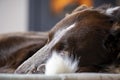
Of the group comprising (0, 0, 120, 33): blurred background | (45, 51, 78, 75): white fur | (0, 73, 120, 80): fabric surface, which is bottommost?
(0, 73, 120, 80): fabric surface

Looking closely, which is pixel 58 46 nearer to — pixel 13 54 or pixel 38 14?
pixel 13 54

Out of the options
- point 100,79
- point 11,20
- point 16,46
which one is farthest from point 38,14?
point 100,79

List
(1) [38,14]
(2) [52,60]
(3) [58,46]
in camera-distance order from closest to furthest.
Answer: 1. (2) [52,60]
2. (3) [58,46]
3. (1) [38,14]

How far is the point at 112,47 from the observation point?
3.03ft

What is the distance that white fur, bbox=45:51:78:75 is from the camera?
795 millimetres

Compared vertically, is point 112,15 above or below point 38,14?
below

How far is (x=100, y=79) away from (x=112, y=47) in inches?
10.2

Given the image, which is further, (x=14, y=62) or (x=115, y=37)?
(x=14, y=62)

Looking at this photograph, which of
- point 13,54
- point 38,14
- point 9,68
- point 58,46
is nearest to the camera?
point 58,46

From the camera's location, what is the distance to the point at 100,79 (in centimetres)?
68

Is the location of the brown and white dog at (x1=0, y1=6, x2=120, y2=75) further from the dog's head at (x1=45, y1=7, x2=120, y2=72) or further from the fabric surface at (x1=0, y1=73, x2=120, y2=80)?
the fabric surface at (x1=0, y1=73, x2=120, y2=80)

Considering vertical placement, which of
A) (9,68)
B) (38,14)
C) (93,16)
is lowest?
(9,68)

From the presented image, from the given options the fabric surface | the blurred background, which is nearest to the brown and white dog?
the fabric surface

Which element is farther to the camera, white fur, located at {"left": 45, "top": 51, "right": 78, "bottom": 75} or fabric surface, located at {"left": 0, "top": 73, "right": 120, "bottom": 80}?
white fur, located at {"left": 45, "top": 51, "right": 78, "bottom": 75}
